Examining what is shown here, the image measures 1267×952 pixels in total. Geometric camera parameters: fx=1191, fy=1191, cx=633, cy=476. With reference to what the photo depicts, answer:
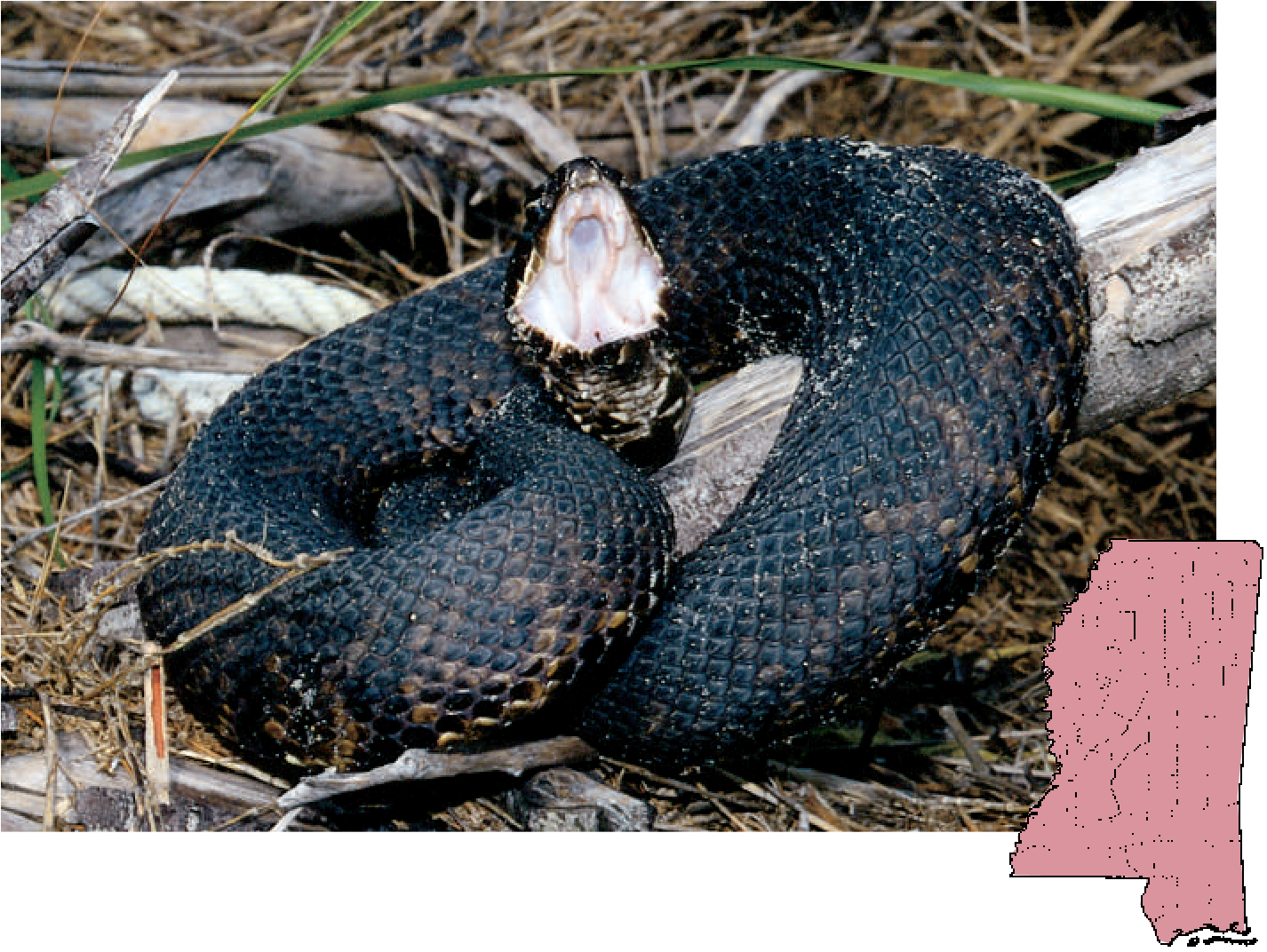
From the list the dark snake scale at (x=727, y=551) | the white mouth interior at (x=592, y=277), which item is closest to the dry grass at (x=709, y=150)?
the dark snake scale at (x=727, y=551)

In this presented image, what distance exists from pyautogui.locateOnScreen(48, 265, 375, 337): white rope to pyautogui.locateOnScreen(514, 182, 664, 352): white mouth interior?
57.4 inches

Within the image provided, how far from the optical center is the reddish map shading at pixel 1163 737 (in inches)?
82.0

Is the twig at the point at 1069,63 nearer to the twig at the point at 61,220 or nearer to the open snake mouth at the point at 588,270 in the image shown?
the open snake mouth at the point at 588,270

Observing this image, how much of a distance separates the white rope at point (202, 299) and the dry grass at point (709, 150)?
0.75ft

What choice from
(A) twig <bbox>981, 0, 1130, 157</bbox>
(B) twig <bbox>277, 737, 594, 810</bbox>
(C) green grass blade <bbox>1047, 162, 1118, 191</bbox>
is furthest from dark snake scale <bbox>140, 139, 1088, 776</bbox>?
(A) twig <bbox>981, 0, 1130, 157</bbox>

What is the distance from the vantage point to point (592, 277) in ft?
8.46

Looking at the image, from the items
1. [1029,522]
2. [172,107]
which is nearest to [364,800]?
[1029,522]

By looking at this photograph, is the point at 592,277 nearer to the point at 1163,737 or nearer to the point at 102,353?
the point at 1163,737

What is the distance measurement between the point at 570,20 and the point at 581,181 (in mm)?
2368

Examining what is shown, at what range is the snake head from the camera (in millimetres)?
2498

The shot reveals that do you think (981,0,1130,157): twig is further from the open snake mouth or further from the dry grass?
the open snake mouth

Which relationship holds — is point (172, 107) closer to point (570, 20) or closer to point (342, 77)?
point (342, 77)

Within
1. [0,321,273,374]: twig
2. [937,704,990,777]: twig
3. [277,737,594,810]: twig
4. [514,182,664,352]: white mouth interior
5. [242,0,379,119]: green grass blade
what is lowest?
[937,704,990,777]: twig

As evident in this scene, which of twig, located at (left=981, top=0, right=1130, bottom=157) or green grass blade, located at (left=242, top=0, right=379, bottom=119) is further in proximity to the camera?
twig, located at (left=981, top=0, right=1130, bottom=157)
